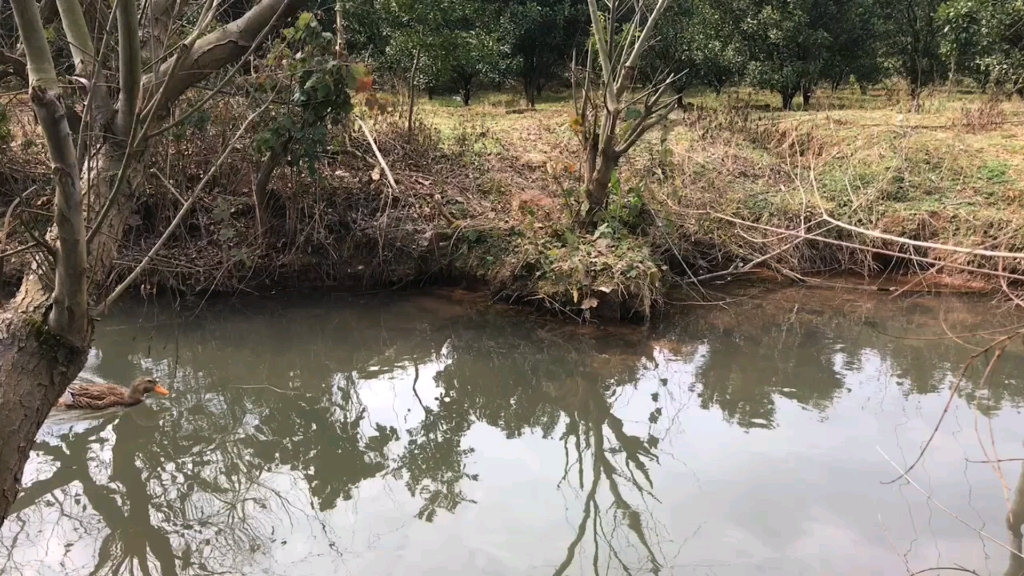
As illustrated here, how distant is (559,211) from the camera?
7.62 metres

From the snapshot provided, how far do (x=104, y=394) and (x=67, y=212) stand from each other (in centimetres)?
344

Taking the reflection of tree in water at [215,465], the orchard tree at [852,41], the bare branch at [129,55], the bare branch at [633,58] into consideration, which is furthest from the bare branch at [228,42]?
the orchard tree at [852,41]

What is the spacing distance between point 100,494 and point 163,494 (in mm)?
329

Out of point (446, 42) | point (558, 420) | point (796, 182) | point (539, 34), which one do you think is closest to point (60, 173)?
point (558, 420)

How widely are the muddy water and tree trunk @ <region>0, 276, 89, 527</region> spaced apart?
4.54 feet

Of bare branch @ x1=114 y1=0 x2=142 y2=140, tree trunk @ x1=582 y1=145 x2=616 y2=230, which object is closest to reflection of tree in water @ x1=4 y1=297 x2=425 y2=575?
bare branch @ x1=114 y1=0 x2=142 y2=140

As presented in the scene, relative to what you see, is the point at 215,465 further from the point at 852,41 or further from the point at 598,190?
the point at 852,41

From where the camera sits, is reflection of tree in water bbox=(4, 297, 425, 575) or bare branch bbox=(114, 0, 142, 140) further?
reflection of tree in water bbox=(4, 297, 425, 575)

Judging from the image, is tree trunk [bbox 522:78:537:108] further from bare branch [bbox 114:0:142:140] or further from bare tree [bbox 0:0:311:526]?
bare branch [bbox 114:0:142:140]

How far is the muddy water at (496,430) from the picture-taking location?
3592 millimetres

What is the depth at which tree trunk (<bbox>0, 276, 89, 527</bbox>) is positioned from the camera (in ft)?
7.45

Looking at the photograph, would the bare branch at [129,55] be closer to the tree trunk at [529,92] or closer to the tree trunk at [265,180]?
the tree trunk at [265,180]

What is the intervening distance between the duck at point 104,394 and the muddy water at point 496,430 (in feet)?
0.30

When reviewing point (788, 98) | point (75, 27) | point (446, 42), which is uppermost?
point (446, 42)
